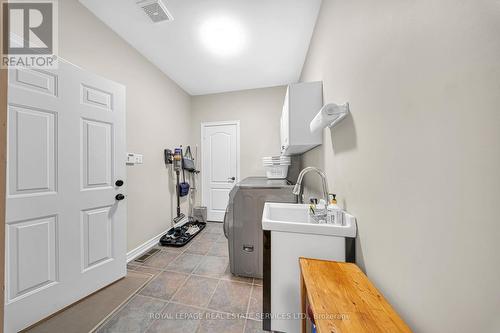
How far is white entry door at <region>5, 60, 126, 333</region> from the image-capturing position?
1.16 m

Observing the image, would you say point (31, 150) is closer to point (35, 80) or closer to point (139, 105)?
point (35, 80)

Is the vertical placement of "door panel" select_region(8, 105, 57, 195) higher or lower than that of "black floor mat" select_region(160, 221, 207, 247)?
higher

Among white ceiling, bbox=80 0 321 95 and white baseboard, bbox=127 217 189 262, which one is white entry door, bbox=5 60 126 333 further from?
white ceiling, bbox=80 0 321 95

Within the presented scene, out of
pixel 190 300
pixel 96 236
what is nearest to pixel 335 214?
pixel 190 300

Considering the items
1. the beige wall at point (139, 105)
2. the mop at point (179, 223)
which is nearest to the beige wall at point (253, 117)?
the beige wall at point (139, 105)

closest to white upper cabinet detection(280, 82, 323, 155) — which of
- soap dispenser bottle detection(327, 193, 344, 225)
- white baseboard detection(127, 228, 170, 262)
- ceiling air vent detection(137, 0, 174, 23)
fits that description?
soap dispenser bottle detection(327, 193, 344, 225)

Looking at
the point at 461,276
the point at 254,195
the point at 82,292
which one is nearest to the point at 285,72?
the point at 254,195

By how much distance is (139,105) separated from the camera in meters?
2.29

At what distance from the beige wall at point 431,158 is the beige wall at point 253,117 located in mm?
2362

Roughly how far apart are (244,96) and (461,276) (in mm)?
3457

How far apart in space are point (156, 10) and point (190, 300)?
271cm

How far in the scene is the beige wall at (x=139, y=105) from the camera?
5.21 ft

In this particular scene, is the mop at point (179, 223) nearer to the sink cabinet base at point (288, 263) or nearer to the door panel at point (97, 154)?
the door panel at point (97, 154)

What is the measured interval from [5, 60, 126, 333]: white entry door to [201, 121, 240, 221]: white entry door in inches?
71.1
